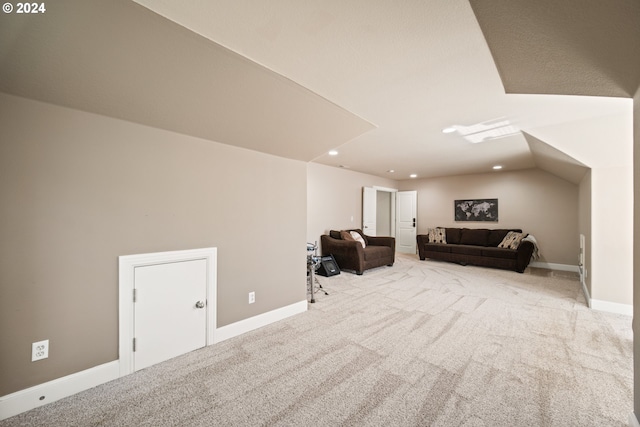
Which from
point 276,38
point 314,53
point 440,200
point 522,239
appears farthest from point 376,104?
point 440,200

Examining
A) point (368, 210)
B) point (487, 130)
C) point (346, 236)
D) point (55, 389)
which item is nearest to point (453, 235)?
point (368, 210)

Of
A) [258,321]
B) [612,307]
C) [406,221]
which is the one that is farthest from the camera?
[406,221]

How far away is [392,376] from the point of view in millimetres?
1883

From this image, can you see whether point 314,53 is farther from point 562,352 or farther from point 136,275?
point 562,352

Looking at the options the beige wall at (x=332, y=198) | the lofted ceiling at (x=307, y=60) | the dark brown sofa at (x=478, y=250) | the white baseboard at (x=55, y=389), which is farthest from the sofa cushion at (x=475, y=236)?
the white baseboard at (x=55, y=389)

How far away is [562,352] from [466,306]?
3.68 ft

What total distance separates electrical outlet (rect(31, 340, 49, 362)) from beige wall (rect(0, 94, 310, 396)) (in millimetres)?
28

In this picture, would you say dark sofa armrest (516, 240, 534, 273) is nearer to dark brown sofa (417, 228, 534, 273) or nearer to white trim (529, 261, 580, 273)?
dark brown sofa (417, 228, 534, 273)

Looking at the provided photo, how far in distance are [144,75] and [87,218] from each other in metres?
1.07

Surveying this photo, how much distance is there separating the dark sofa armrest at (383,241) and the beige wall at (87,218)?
4097 mm

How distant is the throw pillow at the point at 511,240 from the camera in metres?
5.47

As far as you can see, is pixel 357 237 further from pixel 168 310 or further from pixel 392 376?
pixel 168 310

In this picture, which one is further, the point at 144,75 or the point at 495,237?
the point at 495,237

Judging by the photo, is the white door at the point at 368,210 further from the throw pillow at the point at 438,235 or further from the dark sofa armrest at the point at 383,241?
the throw pillow at the point at 438,235
